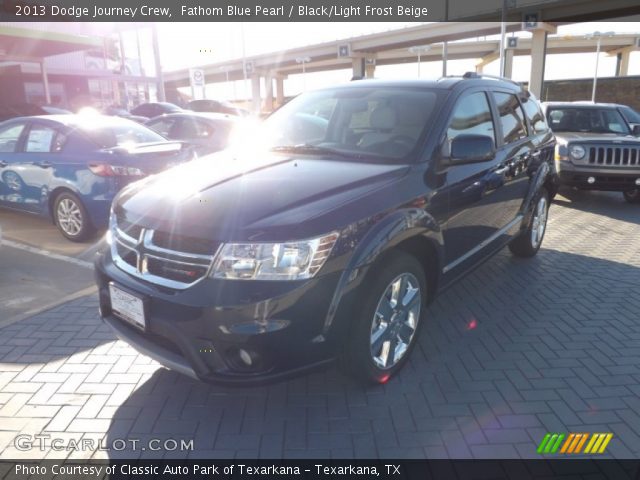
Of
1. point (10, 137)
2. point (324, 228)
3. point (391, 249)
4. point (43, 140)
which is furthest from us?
point (10, 137)

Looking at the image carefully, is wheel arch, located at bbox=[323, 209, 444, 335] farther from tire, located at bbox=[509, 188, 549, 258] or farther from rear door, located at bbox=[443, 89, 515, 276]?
tire, located at bbox=[509, 188, 549, 258]

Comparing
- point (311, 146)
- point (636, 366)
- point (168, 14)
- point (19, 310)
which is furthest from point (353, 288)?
point (168, 14)

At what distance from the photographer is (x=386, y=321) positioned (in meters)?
3.01

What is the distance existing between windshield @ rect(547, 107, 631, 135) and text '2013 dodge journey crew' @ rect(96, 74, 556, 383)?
20.6 ft

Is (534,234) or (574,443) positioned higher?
(534,234)

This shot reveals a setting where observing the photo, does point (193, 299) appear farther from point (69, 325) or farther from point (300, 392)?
point (69, 325)

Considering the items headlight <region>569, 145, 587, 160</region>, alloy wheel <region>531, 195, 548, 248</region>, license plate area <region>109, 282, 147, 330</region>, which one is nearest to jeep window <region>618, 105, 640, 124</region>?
headlight <region>569, 145, 587, 160</region>

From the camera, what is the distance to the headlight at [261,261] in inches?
95.0

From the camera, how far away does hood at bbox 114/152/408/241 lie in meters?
2.48

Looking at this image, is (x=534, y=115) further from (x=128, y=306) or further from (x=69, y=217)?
(x=69, y=217)

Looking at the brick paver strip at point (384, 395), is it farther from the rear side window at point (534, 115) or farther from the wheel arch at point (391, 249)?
the rear side window at point (534, 115)

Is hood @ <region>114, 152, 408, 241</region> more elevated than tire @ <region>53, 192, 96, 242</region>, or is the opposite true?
hood @ <region>114, 152, 408, 241</region>

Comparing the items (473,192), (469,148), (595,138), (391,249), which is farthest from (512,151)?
(595,138)

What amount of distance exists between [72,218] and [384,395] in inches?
181
